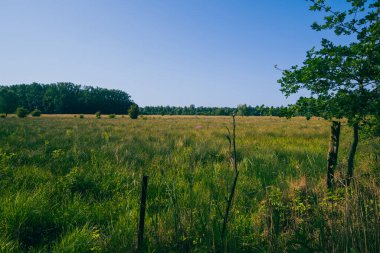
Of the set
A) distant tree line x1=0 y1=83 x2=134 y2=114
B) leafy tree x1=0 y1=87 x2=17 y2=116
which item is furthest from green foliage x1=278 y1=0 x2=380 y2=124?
distant tree line x1=0 y1=83 x2=134 y2=114

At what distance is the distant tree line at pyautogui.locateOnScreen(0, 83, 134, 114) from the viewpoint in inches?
4203

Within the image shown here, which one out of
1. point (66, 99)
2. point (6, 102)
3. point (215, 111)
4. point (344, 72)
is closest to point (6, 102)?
point (6, 102)

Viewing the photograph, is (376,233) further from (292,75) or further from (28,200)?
(28,200)

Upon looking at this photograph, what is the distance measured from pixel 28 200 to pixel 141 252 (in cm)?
168

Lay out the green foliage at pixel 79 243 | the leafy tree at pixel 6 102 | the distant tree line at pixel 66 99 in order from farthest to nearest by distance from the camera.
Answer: the distant tree line at pixel 66 99
the leafy tree at pixel 6 102
the green foliage at pixel 79 243

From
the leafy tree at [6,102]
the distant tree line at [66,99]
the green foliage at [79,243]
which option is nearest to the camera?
the green foliage at [79,243]

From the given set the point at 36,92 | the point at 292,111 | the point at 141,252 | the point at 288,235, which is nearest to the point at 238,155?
the point at 292,111

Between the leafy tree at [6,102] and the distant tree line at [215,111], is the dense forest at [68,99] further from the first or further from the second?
the leafy tree at [6,102]

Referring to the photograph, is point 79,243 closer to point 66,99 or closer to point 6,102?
point 6,102

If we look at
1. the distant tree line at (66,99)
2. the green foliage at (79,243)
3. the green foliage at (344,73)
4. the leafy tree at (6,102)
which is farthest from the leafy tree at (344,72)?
the distant tree line at (66,99)

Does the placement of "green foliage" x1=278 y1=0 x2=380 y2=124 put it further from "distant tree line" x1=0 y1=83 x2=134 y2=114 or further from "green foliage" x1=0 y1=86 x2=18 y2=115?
"distant tree line" x1=0 y1=83 x2=134 y2=114

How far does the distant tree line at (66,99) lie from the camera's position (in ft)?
350

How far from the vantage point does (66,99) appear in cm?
10756

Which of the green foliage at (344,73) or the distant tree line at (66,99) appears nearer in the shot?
the green foliage at (344,73)
